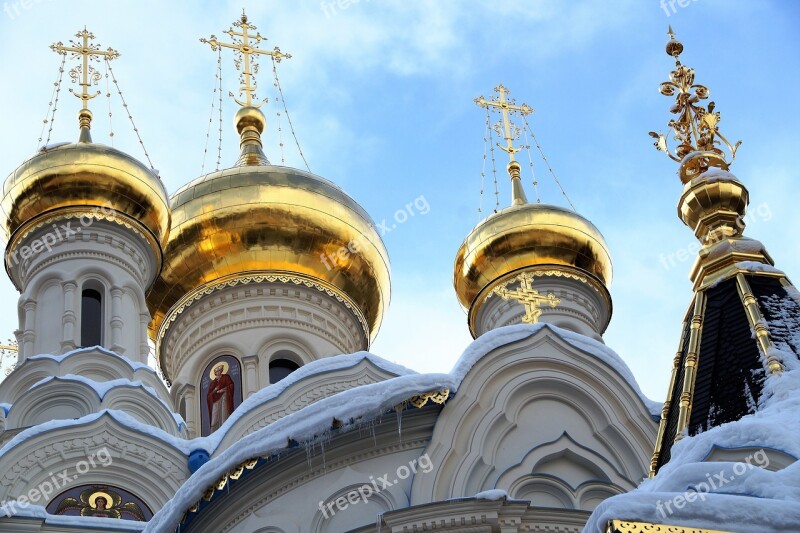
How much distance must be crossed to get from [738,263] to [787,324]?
1.52ft

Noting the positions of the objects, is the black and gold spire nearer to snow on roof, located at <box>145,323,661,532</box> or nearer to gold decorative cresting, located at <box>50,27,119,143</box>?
snow on roof, located at <box>145,323,661,532</box>

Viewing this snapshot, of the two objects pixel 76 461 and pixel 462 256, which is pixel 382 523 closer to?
pixel 76 461

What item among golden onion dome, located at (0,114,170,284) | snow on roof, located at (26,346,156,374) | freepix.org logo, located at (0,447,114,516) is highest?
golden onion dome, located at (0,114,170,284)

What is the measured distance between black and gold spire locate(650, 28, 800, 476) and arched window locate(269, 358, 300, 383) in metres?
7.89

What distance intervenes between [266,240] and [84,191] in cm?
167

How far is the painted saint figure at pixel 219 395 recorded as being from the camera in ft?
44.2

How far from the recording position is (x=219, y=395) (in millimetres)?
13742

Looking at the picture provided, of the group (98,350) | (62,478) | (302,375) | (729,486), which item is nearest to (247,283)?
(98,350)

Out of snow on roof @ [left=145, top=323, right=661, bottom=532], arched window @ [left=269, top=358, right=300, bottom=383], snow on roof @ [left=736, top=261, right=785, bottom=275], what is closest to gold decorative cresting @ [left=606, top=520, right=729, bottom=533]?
snow on roof @ [left=736, top=261, right=785, bottom=275]

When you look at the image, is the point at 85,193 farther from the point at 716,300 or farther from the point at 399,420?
the point at 716,300

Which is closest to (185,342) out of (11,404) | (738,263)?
(11,404)

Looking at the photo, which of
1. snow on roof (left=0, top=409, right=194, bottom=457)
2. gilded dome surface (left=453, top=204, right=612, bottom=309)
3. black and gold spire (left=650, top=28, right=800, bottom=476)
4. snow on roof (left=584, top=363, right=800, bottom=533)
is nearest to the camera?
snow on roof (left=584, top=363, right=800, bottom=533)

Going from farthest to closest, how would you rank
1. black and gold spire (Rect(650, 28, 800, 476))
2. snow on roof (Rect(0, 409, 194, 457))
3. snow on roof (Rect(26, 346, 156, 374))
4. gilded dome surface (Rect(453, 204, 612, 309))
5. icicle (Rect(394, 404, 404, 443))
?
gilded dome surface (Rect(453, 204, 612, 309)), snow on roof (Rect(26, 346, 156, 374)), snow on roof (Rect(0, 409, 194, 457)), icicle (Rect(394, 404, 404, 443)), black and gold spire (Rect(650, 28, 800, 476))

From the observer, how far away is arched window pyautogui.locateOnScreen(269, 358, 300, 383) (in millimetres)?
14008
